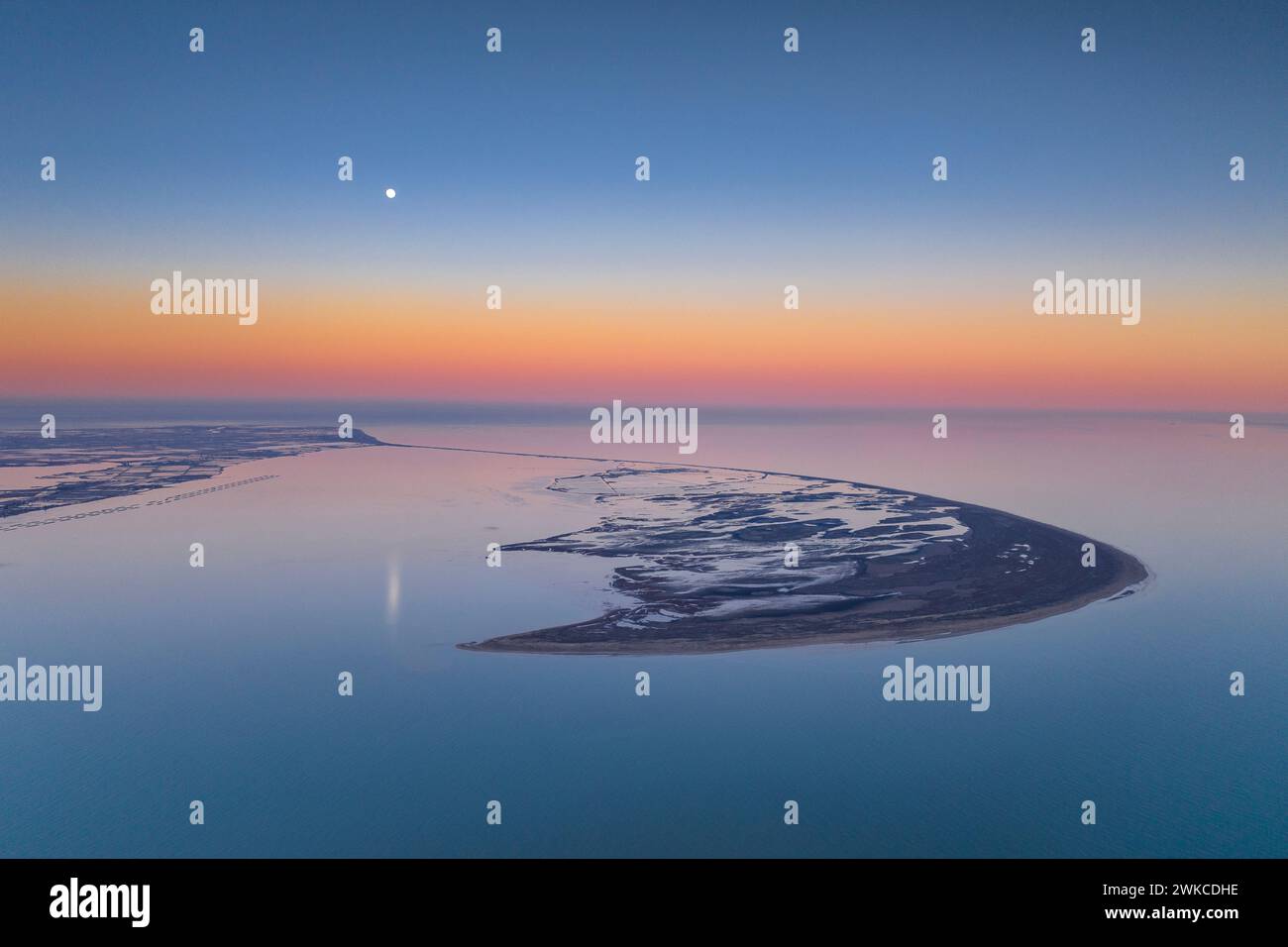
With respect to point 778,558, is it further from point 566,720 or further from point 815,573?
point 566,720

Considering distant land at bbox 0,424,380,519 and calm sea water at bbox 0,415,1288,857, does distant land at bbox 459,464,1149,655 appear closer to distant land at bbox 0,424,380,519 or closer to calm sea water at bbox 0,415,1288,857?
calm sea water at bbox 0,415,1288,857

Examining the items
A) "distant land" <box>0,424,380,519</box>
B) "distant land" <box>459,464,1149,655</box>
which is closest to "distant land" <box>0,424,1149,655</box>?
"distant land" <box>459,464,1149,655</box>

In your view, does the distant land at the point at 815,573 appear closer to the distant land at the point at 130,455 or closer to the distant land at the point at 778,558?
the distant land at the point at 778,558

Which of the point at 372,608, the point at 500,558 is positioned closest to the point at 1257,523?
the point at 500,558

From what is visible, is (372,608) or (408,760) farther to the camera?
(372,608)

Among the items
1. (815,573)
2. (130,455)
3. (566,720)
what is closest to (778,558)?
(815,573)

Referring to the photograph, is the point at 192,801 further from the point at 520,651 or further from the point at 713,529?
the point at 713,529

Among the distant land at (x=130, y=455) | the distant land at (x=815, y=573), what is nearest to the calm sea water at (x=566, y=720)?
the distant land at (x=815, y=573)

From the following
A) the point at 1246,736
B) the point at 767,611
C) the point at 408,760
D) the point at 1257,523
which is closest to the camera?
the point at 408,760
